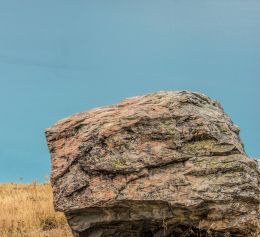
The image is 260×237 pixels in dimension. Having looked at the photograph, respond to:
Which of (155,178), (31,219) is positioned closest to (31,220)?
(31,219)

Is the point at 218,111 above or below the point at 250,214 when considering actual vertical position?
above

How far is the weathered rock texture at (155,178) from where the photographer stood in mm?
10102

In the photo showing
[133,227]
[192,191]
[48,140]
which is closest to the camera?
[192,191]

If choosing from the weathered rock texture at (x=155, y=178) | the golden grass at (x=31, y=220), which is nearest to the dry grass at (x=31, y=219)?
the golden grass at (x=31, y=220)

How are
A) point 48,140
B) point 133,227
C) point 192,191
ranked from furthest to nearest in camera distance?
1. point 48,140
2. point 133,227
3. point 192,191

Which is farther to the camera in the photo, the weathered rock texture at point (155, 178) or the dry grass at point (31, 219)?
the dry grass at point (31, 219)

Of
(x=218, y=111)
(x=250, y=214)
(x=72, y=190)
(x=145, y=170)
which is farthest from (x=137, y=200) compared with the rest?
(x=218, y=111)

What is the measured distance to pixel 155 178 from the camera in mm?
10211

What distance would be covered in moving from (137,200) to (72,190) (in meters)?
1.40

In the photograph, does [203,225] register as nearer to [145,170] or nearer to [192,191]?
[192,191]

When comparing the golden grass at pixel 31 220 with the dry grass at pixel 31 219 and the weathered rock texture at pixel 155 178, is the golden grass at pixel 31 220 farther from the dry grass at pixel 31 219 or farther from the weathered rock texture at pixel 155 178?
the weathered rock texture at pixel 155 178

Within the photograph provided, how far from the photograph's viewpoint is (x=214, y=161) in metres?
10.5

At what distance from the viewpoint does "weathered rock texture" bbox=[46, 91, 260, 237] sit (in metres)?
10.1

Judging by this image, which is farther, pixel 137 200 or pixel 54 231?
pixel 54 231
